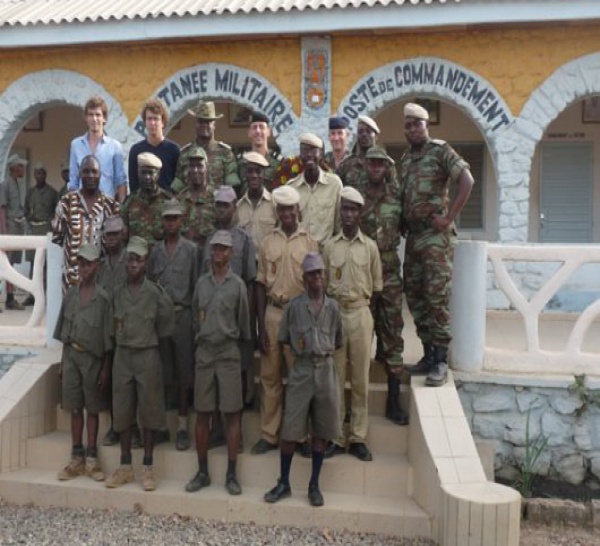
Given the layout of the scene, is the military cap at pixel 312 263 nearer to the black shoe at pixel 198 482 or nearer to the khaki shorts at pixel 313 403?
the khaki shorts at pixel 313 403

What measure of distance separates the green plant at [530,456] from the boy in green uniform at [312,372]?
1.71m

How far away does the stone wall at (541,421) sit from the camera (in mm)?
5406

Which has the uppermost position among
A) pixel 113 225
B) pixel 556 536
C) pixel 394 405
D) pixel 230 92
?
pixel 230 92

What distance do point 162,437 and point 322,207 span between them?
6.30 ft

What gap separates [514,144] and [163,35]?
3894mm

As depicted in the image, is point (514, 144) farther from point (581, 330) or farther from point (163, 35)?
point (163, 35)

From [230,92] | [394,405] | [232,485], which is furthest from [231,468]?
[230,92]

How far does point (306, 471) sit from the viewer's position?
4812 millimetres

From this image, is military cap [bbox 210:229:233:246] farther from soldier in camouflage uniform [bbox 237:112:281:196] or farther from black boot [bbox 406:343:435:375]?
black boot [bbox 406:343:435:375]

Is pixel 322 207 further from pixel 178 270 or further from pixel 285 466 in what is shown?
pixel 285 466

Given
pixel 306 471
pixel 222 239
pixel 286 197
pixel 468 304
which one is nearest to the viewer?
pixel 222 239

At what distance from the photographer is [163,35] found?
8.09 meters

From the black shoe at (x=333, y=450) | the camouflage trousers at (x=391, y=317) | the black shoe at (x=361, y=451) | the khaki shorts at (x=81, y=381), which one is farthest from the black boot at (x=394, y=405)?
the khaki shorts at (x=81, y=381)

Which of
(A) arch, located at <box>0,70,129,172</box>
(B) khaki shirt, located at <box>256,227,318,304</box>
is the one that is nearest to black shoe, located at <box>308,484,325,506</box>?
(B) khaki shirt, located at <box>256,227,318,304</box>
